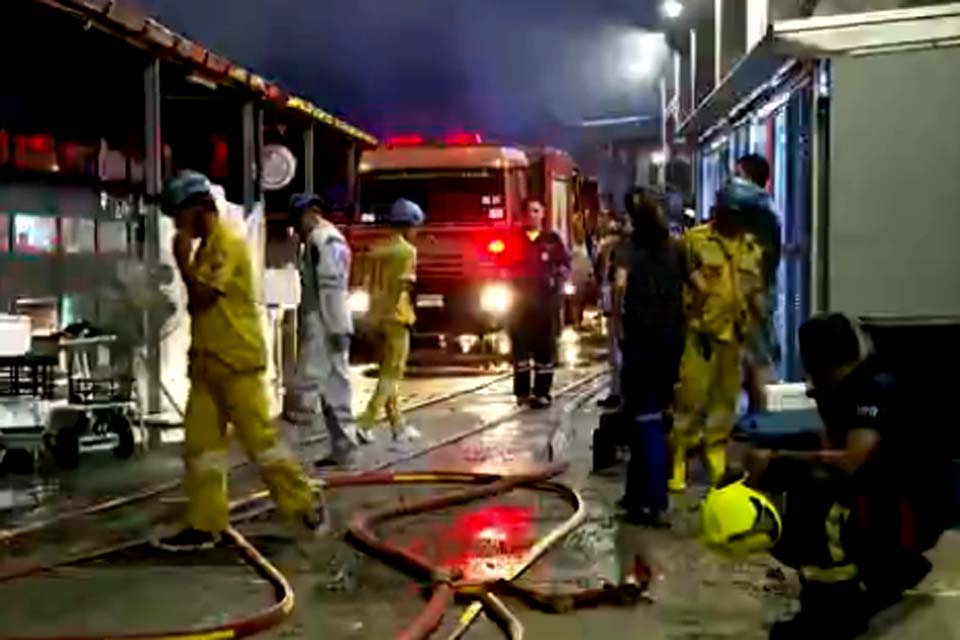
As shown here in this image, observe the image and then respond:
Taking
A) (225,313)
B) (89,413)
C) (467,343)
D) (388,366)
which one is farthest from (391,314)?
(467,343)

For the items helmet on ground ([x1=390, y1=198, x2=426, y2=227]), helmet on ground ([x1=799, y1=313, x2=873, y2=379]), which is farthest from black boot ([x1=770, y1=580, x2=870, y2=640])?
helmet on ground ([x1=390, y1=198, x2=426, y2=227])

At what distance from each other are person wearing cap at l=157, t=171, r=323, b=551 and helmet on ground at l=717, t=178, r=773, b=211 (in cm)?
304

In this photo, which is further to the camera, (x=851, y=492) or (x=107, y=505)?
(x=107, y=505)

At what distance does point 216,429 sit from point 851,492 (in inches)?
150

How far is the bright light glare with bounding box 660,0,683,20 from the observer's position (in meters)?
31.9

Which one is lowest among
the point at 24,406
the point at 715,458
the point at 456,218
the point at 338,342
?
the point at 715,458

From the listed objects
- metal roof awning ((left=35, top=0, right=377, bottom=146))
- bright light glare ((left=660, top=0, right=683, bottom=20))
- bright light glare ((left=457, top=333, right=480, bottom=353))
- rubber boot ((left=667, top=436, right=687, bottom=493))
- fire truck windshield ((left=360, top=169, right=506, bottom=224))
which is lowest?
rubber boot ((left=667, top=436, right=687, bottom=493))

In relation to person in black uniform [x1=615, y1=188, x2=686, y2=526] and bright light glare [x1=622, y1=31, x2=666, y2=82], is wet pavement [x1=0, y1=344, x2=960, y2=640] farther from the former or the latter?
bright light glare [x1=622, y1=31, x2=666, y2=82]

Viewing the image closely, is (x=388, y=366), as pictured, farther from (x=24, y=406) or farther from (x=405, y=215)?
(x=24, y=406)

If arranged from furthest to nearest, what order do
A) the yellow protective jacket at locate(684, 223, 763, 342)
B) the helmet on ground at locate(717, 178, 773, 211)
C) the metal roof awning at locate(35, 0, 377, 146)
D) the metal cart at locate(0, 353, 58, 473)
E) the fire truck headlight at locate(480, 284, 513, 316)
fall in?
the fire truck headlight at locate(480, 284, 513, 316) < the metal roof awning at locate(35, 0, 377, 146) < the metal cart at locate(0, 353, 58, 473) < the helmet on ground at locate(717, 178, 773, 211) < the yellow protective jacket at locate(684, 223, 763, 342)

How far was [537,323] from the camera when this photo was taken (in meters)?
14.7

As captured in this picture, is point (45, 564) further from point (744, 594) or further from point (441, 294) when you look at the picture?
point (441, 294)

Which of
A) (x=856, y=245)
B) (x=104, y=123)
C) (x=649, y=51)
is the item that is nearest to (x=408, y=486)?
(x=856, y=245)

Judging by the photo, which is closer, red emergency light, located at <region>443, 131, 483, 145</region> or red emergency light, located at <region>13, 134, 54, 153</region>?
red emergency light, located at <region>13, 134, 54, 153</region>
